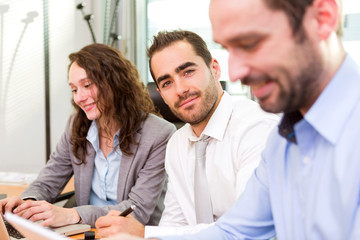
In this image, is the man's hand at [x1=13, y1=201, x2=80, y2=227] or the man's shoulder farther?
the man's shoulder

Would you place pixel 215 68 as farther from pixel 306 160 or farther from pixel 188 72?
pixel 306 160

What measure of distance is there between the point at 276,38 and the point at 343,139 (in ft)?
0.73

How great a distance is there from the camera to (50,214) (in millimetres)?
1390

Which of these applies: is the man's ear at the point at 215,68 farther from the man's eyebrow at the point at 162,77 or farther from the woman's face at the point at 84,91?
the woman's face at the point at 84,91

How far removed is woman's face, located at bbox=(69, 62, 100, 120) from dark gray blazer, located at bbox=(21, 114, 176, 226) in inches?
7.3

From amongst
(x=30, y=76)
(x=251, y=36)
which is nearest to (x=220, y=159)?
(x=251, y=36)

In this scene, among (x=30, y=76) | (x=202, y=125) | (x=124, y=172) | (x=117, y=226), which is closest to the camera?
(x=117, y=226)

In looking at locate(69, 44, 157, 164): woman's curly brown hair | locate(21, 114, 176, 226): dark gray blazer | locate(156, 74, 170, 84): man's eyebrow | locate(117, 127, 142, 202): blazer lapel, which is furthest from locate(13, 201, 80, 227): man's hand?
locate(156, 74, 170, 84): man's eyebrow

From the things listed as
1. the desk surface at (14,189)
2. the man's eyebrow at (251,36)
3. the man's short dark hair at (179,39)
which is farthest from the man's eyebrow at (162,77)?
the desk surface at (14,189)

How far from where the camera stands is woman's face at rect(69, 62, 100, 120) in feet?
5.97

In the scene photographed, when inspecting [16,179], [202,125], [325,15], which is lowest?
[16,179]

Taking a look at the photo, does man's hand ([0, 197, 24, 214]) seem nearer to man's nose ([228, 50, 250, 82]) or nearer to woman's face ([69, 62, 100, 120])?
woman's face ([69, 62, 100, 120])

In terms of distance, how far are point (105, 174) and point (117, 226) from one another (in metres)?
0.53

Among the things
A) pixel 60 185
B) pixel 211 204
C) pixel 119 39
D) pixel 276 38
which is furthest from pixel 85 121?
pixel 119 39
